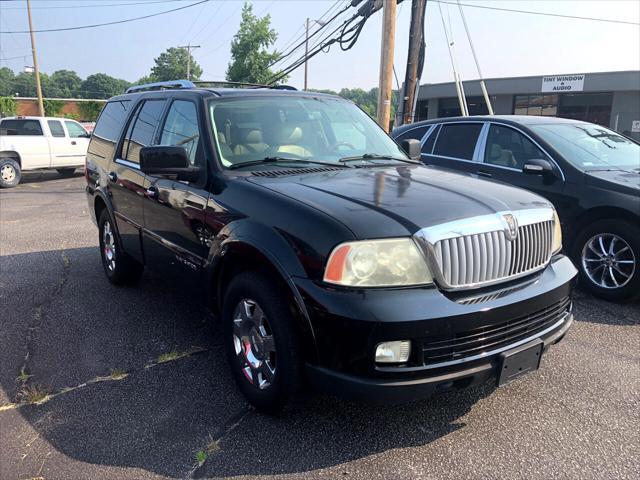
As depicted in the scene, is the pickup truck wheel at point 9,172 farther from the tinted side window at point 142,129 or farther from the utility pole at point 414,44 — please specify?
the tinted side window at point 142,129

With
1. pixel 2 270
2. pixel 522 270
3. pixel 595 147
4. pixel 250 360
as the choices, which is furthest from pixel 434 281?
pixel 2 270

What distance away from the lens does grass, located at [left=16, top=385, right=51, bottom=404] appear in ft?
10.8

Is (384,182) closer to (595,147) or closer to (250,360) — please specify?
(250,360)

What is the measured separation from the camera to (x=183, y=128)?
3953 millimetres

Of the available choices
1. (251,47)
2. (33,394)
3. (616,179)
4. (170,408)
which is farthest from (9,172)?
(251,47)

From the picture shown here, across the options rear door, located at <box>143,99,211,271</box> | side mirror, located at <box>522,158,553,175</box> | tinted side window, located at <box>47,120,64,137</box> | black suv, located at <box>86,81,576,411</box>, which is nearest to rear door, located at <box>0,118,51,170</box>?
tinted side window, located at <box>47,120,64,137</box>

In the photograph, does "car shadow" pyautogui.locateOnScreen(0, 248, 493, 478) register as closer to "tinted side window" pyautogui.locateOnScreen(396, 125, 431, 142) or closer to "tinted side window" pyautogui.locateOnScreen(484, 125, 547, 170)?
"tinted side window" pyautogui.locateOnScreen(484, 125, 547, 170)

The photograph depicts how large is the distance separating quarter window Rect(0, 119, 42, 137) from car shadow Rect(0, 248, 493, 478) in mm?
11970

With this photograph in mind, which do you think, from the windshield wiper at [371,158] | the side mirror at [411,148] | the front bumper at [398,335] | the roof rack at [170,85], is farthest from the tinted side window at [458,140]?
the front bumper at [398,335]

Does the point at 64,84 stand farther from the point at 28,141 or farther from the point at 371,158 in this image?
the point at 371,158

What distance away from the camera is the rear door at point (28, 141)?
1448 centimetres

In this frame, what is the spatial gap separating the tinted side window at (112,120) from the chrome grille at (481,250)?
11.9 feet

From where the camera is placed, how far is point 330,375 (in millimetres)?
2561

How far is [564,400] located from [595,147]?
3.63 m
